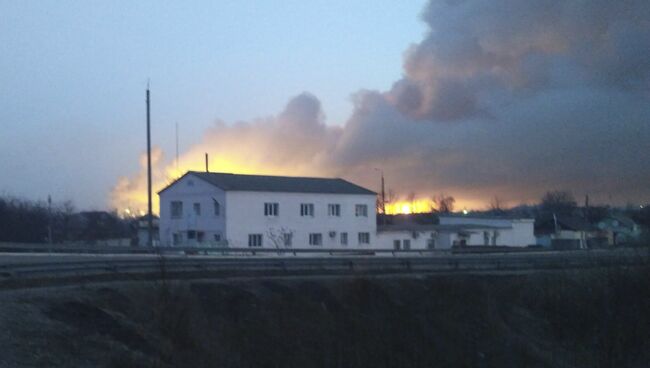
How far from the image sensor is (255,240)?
238 ft

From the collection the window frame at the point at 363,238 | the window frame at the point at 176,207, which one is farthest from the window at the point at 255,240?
the window frame at the point at 363,238

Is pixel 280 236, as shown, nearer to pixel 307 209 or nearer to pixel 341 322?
pixel 307 209

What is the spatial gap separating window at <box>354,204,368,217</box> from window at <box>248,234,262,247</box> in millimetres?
11095

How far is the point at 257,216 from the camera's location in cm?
7288

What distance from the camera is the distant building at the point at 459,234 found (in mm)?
82438

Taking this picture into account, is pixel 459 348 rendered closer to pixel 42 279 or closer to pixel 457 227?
pixel 42 279

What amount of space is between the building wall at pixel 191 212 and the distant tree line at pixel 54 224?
8.70 m

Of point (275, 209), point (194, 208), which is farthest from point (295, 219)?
point (194, 208)

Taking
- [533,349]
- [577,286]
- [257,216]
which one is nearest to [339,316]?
[533,349]

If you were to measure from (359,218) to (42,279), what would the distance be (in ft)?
181

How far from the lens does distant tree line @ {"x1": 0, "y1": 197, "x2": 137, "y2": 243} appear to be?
72.6 metres

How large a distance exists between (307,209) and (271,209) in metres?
3.82

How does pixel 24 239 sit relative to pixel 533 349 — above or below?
above

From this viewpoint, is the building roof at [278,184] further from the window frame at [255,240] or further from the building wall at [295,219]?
the window frame at [255,240]
